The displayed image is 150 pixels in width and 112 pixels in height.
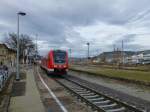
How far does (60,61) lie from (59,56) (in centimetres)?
65

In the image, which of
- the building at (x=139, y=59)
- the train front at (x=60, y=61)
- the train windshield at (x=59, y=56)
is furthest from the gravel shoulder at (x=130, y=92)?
the building at (x=139, y=59)

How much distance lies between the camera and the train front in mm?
29462

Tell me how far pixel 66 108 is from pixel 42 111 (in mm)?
1224

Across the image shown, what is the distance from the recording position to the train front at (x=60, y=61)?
29462 mm

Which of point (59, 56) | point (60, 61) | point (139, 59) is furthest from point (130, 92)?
point (139, 59)

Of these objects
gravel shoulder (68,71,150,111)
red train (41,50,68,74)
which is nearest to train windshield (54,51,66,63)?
red train (41,50,68,74)

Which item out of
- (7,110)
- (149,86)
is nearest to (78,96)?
(7,110)

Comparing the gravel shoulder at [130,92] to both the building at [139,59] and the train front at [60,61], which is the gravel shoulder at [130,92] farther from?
the building at [139,59]

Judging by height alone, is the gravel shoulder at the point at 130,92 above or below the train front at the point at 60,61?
below

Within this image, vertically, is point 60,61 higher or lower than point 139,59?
lower

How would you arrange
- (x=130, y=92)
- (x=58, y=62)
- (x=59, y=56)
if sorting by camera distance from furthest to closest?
1. (x=59, y=56)
2. (x=58, y=62)
3. (x=130, y=92)

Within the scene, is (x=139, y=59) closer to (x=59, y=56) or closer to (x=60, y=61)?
(x=59, y=56)

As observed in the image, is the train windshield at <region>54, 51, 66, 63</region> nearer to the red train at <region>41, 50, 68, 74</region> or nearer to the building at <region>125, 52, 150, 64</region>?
the red train at <region>41, 50, 68, 74</region>

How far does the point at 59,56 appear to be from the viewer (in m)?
30.1
